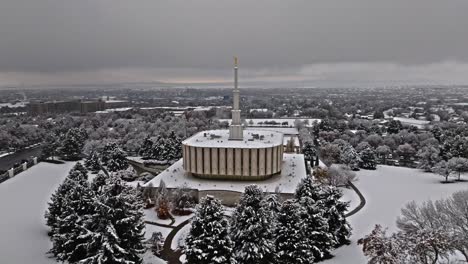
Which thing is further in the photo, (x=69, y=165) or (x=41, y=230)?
(x=69, y=165)

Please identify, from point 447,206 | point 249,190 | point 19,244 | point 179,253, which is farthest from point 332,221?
point 19,244

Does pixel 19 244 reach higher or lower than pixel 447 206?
lower

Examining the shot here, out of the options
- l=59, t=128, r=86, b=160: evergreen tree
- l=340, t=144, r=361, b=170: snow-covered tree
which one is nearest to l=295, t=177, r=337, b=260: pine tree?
l=340, t=144, r=361, b=170: snow-covered tree

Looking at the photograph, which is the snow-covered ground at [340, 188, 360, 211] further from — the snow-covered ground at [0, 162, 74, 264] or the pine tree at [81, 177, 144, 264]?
the snow-covered ground at [0, 162, 74, 264]

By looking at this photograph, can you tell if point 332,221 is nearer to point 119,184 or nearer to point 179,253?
point 179,253

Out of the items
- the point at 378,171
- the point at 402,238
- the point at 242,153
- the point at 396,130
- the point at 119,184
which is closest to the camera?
the point at 119,184

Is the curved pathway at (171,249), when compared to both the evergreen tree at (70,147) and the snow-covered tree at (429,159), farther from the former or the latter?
the evergreen tree at (70,147)
